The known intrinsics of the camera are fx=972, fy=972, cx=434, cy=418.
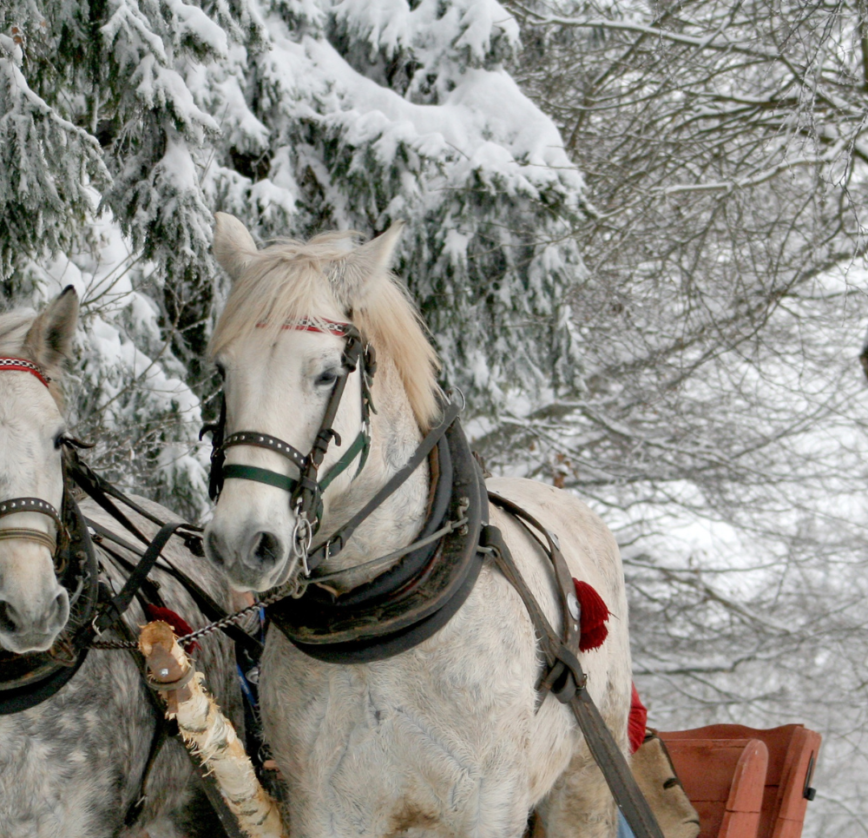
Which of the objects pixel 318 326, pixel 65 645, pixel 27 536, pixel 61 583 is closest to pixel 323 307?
pixel 318 326

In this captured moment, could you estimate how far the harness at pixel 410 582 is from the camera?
2197 millimetres

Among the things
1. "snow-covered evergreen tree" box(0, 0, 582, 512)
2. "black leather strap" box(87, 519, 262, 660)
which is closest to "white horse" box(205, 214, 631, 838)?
"black leather strap" box(87, 519, 262, 660)

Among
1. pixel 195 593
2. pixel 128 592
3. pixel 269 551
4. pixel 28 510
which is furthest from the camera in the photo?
pixel 195 593

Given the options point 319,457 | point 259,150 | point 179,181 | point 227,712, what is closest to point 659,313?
point 259,150

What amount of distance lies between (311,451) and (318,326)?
0.32m

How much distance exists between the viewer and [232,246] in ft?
8.71

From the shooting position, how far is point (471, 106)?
260 inches

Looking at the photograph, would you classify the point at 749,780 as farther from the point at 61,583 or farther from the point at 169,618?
the point at 61,583

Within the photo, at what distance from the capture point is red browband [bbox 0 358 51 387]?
247 centimetres

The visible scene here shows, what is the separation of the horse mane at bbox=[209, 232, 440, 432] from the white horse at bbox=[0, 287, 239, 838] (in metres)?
0.50

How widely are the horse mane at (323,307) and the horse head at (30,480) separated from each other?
477 mm

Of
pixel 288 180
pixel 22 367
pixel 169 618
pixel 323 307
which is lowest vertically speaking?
pixel 169 618

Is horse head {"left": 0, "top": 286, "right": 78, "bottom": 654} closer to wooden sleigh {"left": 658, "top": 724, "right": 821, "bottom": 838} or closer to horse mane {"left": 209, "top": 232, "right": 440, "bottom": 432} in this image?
horse mane {"left": 209, "top": 232, "right": 440, "bottom": 432}

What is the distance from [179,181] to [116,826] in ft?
9.40
